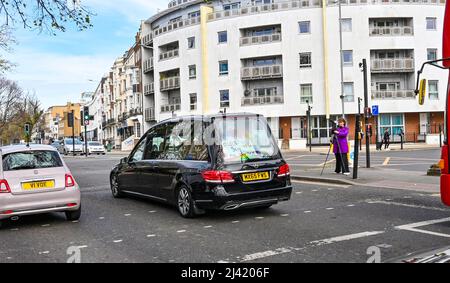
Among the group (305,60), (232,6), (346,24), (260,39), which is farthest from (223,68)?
(346,24)

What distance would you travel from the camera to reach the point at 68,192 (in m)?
7.84

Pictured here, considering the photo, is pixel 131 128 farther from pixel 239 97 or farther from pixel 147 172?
pixel 147 172

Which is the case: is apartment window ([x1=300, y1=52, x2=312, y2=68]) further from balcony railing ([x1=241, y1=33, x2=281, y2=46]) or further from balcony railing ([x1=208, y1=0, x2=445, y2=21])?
balcony railing ([x1=208, y1=0, x2=445, y2=21])

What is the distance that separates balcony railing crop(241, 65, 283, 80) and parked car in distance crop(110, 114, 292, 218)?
36053 millimetres

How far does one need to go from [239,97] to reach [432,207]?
3767 cm

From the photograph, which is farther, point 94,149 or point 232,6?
point 232,6

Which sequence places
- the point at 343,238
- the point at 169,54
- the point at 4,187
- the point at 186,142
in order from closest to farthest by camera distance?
the point at 343,238 → the point at 4,187 → the point at 186,142 → the point at 169,54

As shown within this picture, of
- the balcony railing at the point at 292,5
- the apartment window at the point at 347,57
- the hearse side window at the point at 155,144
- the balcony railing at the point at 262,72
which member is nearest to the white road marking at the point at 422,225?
the hearse side window at the point at 155,144

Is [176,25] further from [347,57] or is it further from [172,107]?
[347,57]

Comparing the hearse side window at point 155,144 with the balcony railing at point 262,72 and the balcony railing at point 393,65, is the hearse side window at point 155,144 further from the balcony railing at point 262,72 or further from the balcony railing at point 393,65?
the balcony railing at point 393,65

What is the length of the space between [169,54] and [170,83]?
11.1 feet

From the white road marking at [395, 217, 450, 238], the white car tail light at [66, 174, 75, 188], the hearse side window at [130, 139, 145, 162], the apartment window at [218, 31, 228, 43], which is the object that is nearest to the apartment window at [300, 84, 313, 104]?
the apartment window at [218, 31, 228, 43]

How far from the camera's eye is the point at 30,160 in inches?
317
